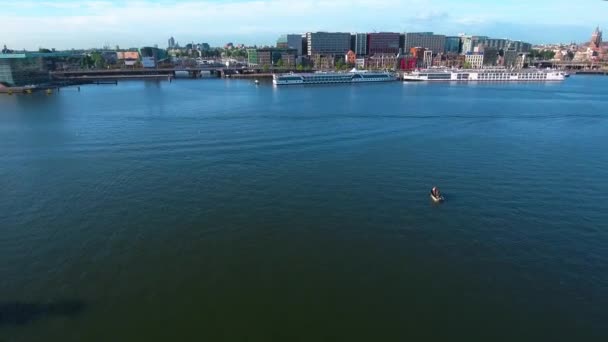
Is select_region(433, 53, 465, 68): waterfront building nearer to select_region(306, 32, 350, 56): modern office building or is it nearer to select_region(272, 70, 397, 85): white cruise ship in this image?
select_region(306, 32, 350, 56): modern office building

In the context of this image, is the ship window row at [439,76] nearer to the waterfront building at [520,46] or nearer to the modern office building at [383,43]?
the modern office building at [383,43]

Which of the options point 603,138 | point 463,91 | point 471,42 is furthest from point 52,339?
point 471,42

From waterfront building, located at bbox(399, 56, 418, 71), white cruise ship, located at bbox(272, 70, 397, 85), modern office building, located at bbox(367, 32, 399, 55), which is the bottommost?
white cruise ship, located at bbox(272, 70, 397, 85)

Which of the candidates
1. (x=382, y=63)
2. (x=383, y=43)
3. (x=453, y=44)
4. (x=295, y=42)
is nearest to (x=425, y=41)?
(x=383, y=43)

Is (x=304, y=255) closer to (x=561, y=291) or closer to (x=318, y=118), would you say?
(x=561, y=291)

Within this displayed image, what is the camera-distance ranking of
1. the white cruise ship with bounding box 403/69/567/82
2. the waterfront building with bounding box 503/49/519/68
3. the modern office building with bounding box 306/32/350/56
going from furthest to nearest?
1. the modern office building with bounding box 306/32/350/56
2. the waterfront building with bounding box 503/49/519/68
3. the white cruise ship with bounding box 403/69/567/82

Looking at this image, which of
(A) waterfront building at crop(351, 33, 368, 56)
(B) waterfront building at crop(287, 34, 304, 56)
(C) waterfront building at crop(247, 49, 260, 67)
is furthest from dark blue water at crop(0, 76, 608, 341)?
(B) waterfront building at crop(287, 34, 304, 56)
